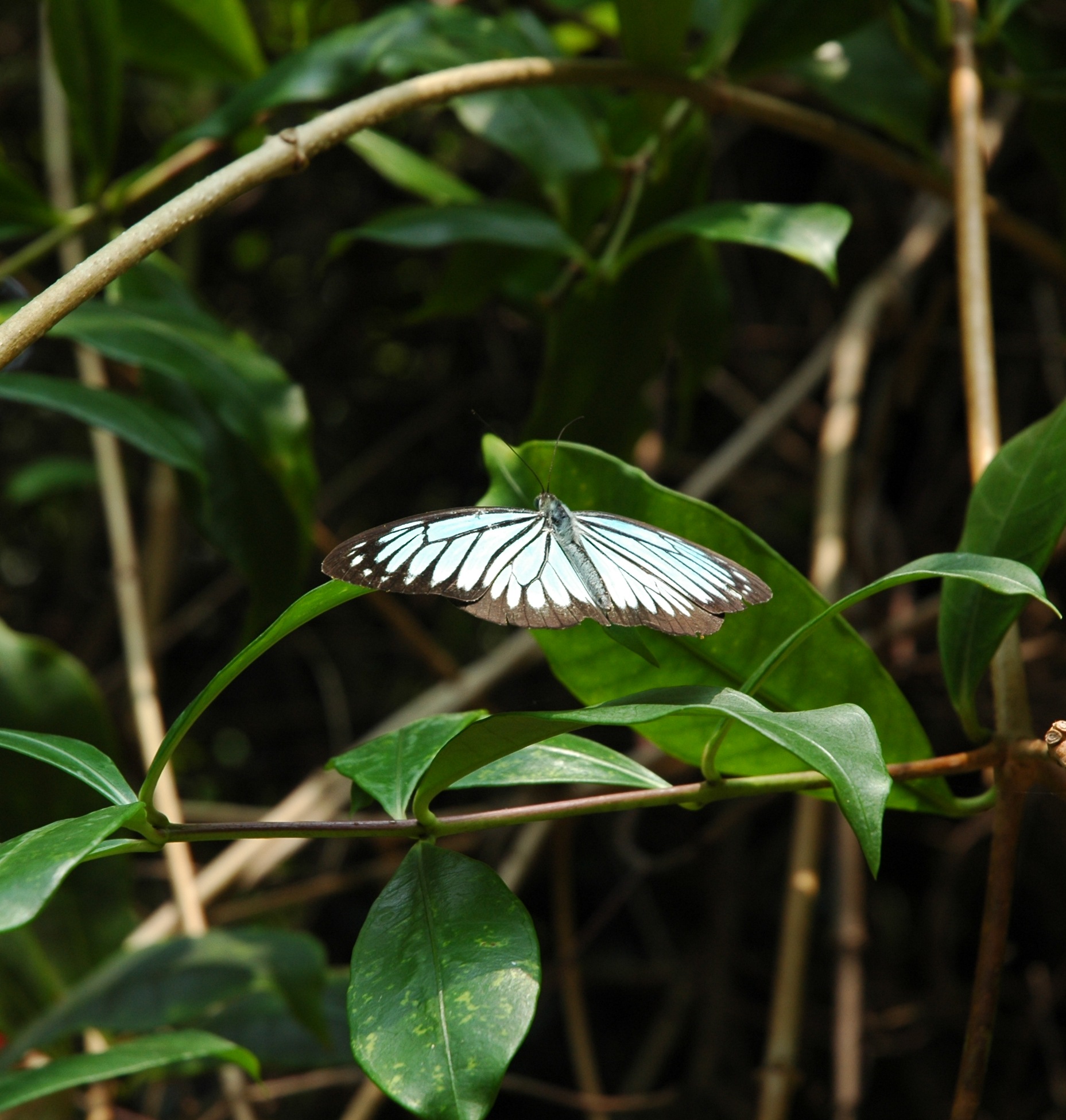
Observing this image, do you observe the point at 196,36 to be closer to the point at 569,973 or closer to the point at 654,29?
the point at 654,29

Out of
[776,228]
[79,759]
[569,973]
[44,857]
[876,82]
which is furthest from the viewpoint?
[569,973]

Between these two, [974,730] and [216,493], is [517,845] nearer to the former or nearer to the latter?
[216,493]

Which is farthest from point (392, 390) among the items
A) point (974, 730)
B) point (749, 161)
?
point (974, 730)

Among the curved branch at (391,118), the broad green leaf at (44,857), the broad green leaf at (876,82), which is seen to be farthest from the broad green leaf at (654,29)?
the broad green leaf at (44,857)

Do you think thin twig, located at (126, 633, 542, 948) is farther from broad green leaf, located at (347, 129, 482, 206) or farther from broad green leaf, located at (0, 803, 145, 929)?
broad green leaf, located at (0, 803, 145, 929)

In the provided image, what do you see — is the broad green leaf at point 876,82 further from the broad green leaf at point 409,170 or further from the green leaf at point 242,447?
the green leaf at point 242,447

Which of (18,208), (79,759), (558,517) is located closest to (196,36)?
(18,208)

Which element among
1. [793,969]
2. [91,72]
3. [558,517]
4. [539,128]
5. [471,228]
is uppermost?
[91,72]
